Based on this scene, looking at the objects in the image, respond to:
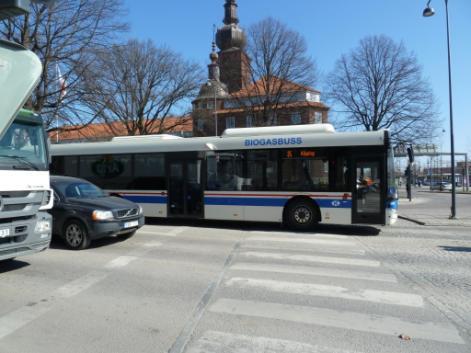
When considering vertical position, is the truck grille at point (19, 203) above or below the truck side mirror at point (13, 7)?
below

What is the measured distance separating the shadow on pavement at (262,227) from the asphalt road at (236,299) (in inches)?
99.1

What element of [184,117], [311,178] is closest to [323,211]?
[311,178]

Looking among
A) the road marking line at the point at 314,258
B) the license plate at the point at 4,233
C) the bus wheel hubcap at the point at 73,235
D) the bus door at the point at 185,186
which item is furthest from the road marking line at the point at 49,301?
the bus door at the point at 185,186

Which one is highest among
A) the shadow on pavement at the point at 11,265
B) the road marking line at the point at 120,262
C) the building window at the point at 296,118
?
the building window at the point at 296,118

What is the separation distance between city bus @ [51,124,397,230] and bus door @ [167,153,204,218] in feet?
0.11

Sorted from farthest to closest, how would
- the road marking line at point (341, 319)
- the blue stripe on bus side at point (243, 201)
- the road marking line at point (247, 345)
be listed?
the blue stripe on bus side at point (243, 201) < the road marking line at point (341, 319) < the road marking line at point (247, 345)

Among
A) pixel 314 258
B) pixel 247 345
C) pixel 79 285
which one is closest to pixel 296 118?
pixel 314 258

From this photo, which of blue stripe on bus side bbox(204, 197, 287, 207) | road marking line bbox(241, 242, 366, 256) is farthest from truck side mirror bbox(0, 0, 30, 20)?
blue stripe on bus side bbox(204, 197, 287, 207)

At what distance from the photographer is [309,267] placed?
7.16 m

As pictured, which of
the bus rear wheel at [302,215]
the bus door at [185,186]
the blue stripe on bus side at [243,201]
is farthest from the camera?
the bus door at [185,186]

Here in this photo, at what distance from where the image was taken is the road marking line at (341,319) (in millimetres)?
4215

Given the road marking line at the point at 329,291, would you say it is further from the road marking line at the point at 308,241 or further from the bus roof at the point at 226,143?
the bus roof at the point at 226,143

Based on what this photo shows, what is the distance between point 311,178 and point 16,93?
8.56 meters

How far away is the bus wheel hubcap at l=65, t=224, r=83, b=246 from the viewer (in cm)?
874
